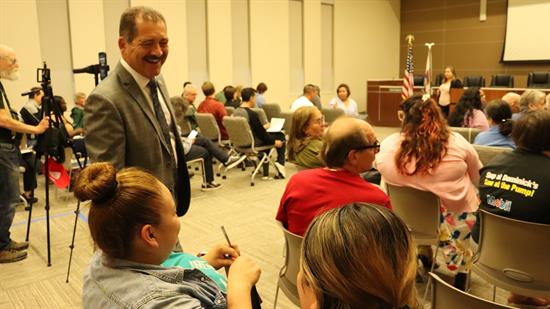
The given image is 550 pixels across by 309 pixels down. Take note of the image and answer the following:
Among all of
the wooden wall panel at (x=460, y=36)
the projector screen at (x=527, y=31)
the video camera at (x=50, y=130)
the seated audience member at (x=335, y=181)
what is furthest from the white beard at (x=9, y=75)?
the wooden wall panel at (x=460, y=36)

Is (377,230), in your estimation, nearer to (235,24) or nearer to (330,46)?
(235,24)

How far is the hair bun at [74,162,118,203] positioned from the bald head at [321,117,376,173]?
4.10ft

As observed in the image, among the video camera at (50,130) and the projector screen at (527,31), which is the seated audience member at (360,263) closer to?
the video camera at (50,130)

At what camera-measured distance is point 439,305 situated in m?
1.51

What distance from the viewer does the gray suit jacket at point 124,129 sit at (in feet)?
6.00

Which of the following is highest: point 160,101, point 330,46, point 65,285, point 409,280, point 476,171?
point 330,46

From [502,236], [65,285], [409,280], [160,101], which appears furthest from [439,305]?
[65,285]

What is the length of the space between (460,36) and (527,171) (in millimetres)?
13165

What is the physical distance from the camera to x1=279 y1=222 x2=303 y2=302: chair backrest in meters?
2.05

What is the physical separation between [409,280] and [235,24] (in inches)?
435

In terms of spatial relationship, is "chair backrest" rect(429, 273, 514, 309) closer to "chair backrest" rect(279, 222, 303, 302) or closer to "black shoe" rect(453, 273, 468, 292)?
"chair backrest" rect(279, 222, 303, 302)

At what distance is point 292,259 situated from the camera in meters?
2.15

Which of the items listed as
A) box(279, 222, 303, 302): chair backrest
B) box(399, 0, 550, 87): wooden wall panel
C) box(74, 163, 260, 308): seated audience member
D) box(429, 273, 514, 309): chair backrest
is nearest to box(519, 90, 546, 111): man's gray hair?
box(279, 222, 303, 302): chair backrest

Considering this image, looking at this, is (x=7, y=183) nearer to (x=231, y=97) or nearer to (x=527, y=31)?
(x=231, y=97)
